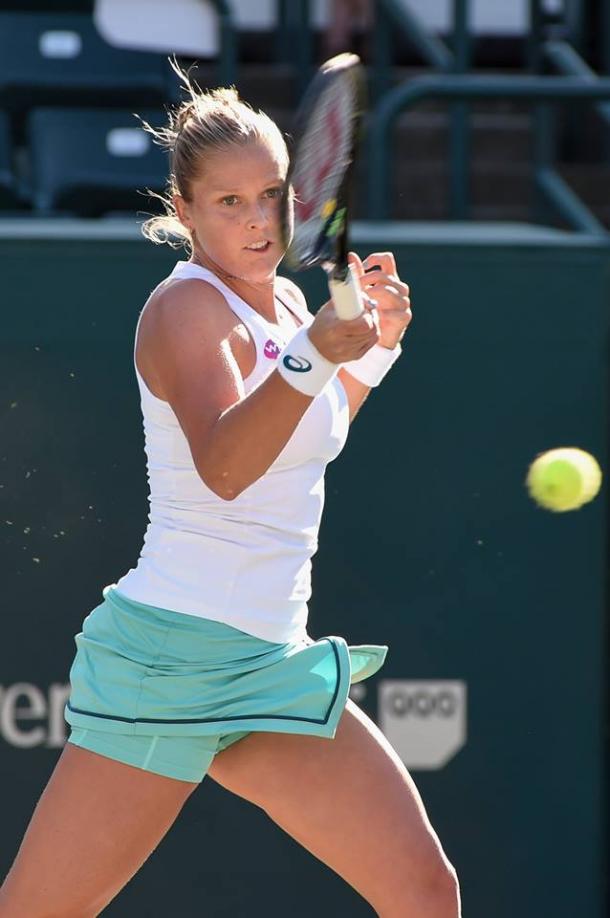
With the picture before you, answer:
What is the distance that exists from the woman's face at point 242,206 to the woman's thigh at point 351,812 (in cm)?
76

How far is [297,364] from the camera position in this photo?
230 centimetres

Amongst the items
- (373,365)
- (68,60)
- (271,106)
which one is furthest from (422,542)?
(271,106)

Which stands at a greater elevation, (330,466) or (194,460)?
(194,460)

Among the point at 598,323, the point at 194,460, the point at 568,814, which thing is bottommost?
the point at 568,814

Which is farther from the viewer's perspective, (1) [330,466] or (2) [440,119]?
(2) [440,119]

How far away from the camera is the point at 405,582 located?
12.2 feet

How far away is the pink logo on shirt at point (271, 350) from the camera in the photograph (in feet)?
8.50

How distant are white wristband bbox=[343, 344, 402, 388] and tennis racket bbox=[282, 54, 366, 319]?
55 cm

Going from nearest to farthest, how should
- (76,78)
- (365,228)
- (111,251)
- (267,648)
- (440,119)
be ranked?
(267,648) → (111,251) → (365,228) → (76,78) → (440,119)

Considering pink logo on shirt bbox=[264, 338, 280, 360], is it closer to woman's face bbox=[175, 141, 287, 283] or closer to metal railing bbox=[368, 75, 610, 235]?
woman's face bbox=[175, 141, 287, 283]

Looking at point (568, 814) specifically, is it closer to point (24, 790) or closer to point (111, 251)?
point (24, 790)

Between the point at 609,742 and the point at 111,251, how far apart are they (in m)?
1.59

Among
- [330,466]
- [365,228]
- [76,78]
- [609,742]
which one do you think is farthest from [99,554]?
[76,78]

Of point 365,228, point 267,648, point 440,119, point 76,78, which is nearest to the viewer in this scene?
point 267,648
